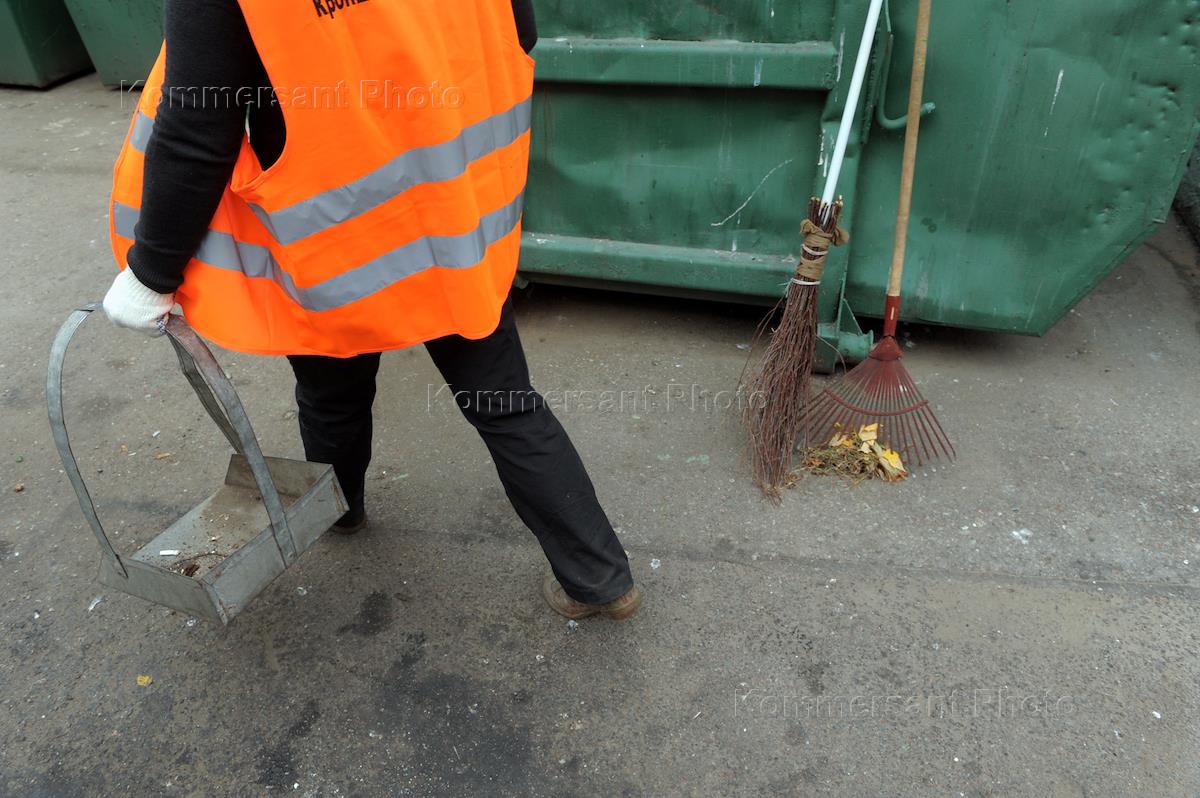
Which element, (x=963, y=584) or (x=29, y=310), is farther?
(x=29, y=310)

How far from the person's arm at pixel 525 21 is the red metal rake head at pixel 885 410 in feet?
4.54

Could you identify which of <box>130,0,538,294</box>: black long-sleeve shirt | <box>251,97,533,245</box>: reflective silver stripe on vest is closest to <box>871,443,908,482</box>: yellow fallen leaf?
<box>251,97,533,245</box>: reflective silver stripe on vest

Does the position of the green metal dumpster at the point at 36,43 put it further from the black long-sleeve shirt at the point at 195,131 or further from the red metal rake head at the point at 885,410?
the red metal rake head at the point at 885,410

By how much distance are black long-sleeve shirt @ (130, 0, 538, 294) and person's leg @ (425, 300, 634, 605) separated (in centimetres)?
49

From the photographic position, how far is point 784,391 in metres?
2.51

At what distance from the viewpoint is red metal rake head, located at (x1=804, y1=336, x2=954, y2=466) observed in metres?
2.56

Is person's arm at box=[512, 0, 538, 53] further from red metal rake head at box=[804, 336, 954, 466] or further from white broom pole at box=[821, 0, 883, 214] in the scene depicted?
red metal rake head at box=[804, 336, 954, 466]

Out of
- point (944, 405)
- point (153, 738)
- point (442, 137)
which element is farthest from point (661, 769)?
point (944, 405)

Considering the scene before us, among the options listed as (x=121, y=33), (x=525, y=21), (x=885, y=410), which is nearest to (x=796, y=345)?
(x=885, y=410)

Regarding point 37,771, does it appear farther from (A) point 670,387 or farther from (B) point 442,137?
→ (A) point 670,387

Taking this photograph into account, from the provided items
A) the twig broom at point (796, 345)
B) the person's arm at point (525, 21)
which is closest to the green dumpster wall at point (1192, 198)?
the twig broom at point (796, 345)

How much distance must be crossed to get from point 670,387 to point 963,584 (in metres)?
1.21

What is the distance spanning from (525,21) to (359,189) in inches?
23.5

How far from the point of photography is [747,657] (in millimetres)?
2012
